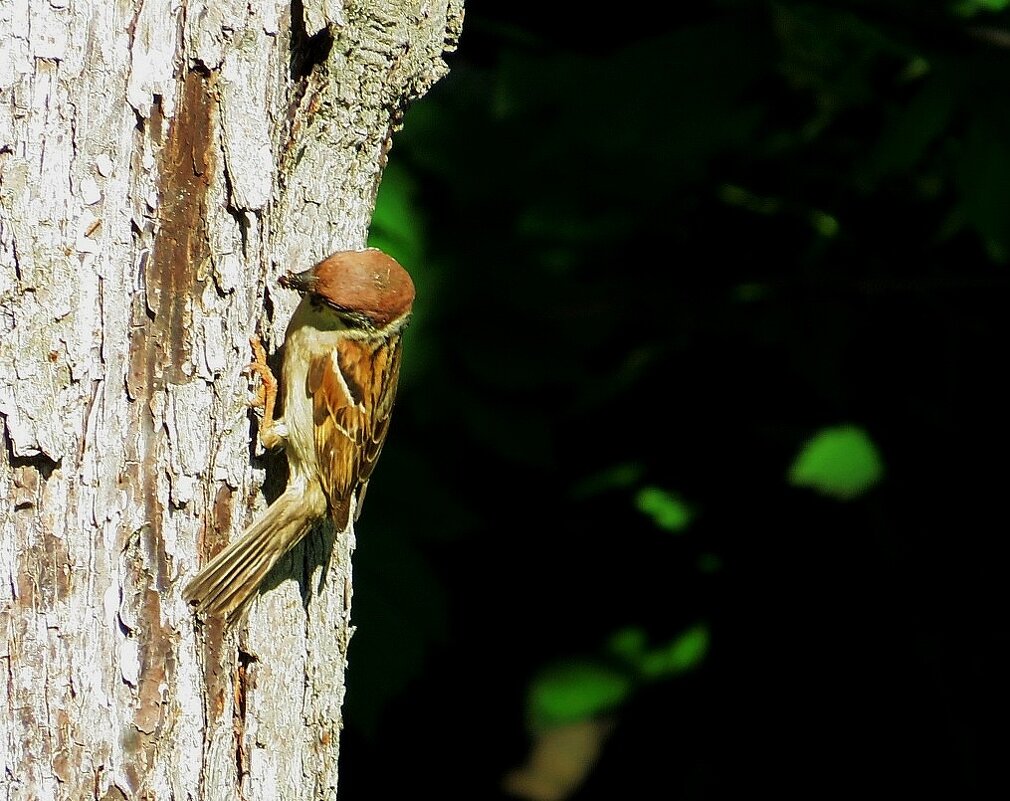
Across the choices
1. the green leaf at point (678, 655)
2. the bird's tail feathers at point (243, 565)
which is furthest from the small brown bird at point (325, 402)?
the green leaf at point (678, 655)

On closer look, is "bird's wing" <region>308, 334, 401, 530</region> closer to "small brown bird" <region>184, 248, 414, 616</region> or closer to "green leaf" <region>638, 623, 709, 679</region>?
"small brown bird" <region>184, 248, 414, 616</region>

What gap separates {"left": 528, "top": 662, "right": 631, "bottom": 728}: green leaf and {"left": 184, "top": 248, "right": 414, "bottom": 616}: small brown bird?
1.68 meters

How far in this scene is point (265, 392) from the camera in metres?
2.45

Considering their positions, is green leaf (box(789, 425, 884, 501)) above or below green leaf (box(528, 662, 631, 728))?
above

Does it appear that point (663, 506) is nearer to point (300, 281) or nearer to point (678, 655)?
point (678, 655)

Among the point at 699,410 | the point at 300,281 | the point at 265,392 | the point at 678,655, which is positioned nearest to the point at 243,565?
the point at 265,392

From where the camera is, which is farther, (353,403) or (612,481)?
(612,481)

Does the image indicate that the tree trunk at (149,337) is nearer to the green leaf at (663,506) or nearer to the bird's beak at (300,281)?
the bird's beak at (300,281)

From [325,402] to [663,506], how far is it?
1545 millimetres

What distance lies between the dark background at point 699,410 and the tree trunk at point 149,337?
0.81 metres

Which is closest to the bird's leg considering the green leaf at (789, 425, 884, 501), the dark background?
the dark background

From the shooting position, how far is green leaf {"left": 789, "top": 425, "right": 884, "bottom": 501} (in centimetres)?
402

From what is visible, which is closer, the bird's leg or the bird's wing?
the bird's leg

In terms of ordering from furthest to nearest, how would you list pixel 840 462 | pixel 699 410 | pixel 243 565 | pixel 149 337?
pixel 699 410 → pixel 840 462 → pixel 243 565 → pixel 149 337
